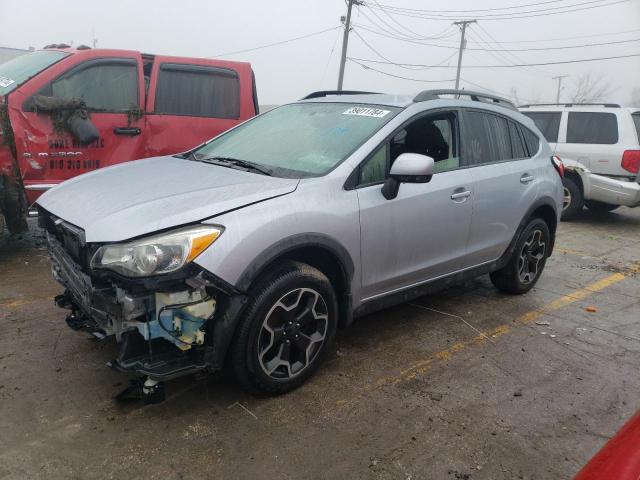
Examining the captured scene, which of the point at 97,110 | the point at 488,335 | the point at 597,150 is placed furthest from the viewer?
the point at 597,150

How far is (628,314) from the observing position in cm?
470

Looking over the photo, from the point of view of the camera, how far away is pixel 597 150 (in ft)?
27.6

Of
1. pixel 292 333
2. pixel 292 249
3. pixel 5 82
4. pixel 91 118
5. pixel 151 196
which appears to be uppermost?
pixel 5 82

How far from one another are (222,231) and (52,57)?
4.22 metres

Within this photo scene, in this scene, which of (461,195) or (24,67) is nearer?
(461,195)

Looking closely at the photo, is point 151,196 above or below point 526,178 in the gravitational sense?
above

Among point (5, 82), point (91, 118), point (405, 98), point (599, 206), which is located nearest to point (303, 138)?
point (405, 98)

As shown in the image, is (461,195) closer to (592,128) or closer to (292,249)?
(292,249)

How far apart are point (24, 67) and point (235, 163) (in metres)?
3.56

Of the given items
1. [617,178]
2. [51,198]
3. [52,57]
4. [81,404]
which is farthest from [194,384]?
[617,178]

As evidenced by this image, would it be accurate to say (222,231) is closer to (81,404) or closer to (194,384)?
(194,384)

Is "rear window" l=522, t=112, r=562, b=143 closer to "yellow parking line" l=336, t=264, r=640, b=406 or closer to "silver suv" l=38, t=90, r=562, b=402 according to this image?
"yellow parking line" l=336, t=264, r=640, b=406

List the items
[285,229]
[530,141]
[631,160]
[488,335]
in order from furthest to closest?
[631,160] → [530,141] → [488,335] → [285,229]

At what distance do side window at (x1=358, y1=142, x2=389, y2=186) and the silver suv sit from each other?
11 millimetres
